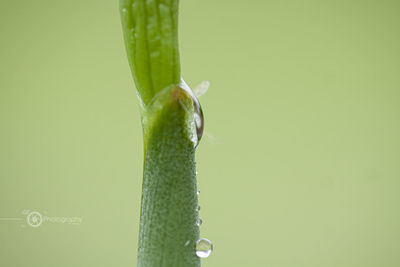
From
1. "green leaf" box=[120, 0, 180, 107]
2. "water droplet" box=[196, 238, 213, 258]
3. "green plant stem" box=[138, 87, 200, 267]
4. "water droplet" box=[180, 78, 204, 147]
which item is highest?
"green leaf" box=[120, 0, 180, 107]

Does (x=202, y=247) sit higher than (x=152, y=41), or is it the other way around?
(x=152, y=41)

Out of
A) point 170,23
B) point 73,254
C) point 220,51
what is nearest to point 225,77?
point 220,51

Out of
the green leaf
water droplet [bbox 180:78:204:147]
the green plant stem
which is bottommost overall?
the green plant stem

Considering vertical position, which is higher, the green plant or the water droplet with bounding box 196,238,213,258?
the green plant

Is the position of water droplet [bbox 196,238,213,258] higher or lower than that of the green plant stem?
lower

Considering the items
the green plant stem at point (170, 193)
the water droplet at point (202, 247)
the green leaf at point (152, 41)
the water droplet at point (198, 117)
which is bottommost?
the water droplet at point (202, 247)

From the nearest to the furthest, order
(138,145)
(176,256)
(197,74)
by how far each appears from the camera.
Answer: (176,256), (197,74), (138,145)

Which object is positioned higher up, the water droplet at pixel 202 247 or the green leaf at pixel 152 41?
the green leaf at pixel 152 41

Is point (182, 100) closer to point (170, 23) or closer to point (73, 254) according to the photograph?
point (170, 23)
